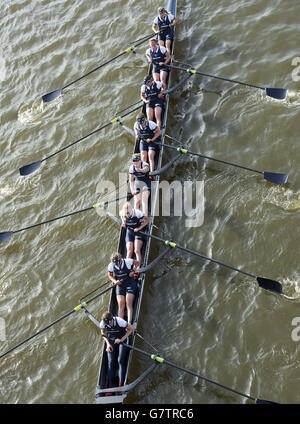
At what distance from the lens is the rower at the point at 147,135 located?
14422 millimetres

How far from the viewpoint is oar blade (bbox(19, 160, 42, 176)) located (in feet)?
50.4

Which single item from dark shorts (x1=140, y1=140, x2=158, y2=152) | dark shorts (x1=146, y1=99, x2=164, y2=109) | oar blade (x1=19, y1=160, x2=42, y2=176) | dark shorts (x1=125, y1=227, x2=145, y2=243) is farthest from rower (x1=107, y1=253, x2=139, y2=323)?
dark shorts (x1=146, y1=99, x2=164, y2=109)

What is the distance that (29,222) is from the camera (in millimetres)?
14727

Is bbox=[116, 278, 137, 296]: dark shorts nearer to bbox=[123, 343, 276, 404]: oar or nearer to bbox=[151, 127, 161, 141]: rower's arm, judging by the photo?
bbox=[123, 343, 276, 404]: oar

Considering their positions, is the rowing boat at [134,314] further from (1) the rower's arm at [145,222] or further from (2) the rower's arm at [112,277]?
(2) the rower's arm at [112,277]

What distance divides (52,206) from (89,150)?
2220 mm

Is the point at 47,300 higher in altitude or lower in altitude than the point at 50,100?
lower

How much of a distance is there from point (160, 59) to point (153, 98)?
163 cm

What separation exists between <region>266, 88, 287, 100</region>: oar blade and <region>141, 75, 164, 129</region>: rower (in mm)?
3101

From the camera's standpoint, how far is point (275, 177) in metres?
13.1

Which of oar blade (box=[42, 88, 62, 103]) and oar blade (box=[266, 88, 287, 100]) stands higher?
oar blade (box=[42, 88, 62, 103])

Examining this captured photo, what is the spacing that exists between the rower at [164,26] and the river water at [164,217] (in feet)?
2.12
